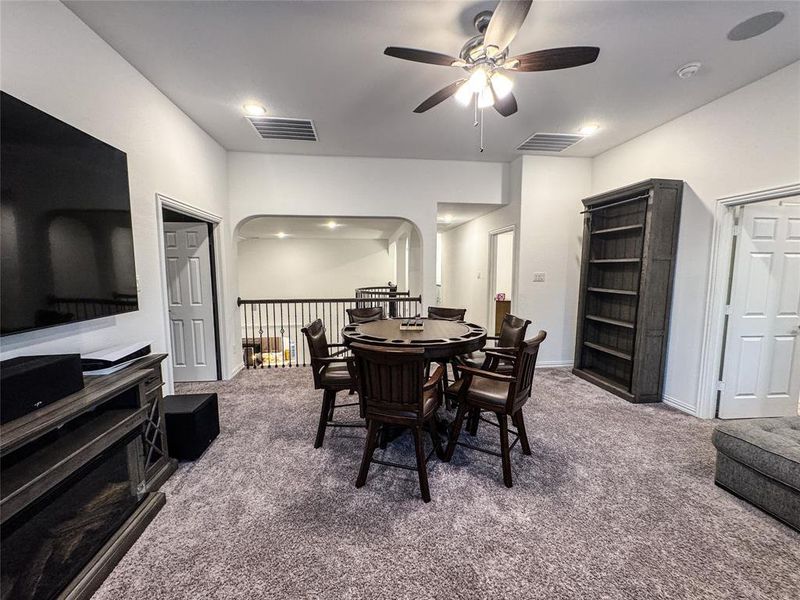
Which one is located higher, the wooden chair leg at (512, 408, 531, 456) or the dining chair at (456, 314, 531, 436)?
the dining chair at (456, 314, 531, 436)

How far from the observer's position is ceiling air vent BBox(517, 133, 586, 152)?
373 cm

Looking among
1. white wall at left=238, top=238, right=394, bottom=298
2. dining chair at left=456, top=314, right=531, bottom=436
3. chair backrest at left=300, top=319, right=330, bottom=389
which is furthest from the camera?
white wall at left=238, top=238, right=394, bottom=298

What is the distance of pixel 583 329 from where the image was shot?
167 inches

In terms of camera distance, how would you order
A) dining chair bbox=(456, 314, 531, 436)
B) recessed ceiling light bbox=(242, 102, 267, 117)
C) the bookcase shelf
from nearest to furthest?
dining chair bbox=(456, 314, 531, 436) < recessed ceiling light bbox=(242, 102, 267, 117) < the bookcase shelf

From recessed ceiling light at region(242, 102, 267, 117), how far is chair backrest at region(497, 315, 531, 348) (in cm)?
312

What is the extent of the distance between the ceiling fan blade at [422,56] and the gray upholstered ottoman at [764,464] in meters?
2.82

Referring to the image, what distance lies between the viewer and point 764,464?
184 centimetres

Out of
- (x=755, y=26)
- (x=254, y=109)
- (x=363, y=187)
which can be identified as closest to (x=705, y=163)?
(x=755, y=26)

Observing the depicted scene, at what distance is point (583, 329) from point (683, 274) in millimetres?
1264

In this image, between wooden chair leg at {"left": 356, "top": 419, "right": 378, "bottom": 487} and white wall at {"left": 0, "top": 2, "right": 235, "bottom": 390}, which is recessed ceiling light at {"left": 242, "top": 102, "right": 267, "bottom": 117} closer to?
white wall at {"left": 0, "top": 2, "right": 235, "bottom": 390}

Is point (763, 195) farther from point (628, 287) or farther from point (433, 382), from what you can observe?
→ point (433, 382)

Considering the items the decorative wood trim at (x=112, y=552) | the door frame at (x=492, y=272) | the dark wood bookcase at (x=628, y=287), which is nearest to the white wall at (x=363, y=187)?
the door frame at (x=492, y=272)

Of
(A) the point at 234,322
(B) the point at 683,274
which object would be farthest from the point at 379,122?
(B) the point at 683,274

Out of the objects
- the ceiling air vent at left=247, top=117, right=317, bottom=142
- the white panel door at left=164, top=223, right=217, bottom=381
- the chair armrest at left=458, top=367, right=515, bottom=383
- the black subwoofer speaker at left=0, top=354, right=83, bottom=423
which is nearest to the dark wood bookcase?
the chair armrest at left=458, top=367, right=515, bottom=383
